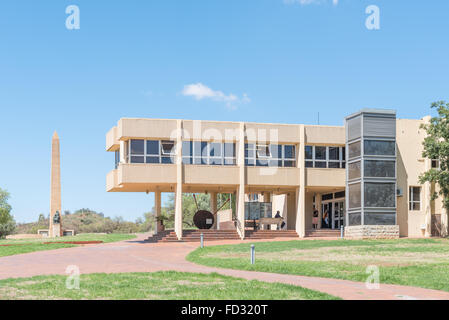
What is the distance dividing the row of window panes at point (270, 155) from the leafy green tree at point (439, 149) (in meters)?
8.11

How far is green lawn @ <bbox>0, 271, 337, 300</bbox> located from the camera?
12.3 m

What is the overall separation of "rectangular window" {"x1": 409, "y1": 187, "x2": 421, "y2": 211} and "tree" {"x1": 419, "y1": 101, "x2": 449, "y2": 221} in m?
1.49

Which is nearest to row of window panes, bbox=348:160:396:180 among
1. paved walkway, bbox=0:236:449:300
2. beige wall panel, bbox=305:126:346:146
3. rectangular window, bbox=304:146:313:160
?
beige wall panel, bbox=305:126:346:146

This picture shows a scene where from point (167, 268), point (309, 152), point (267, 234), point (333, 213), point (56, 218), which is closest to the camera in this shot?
point (167, 268)

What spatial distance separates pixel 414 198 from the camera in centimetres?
3938

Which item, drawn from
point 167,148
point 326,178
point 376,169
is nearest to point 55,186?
point 167,148

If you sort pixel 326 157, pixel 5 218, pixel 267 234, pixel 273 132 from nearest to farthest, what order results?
pixel 273 132 < pixel 267 234 < pixel 326 157 < pixel 5 218

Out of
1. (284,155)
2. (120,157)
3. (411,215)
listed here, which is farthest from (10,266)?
(411,215)

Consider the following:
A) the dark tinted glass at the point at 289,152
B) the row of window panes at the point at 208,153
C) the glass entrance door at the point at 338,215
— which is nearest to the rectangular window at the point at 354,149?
the dark tinted glass at the point at 289,152

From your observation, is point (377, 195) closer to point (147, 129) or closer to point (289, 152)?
point (289, 152)

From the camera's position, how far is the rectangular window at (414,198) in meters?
39.2

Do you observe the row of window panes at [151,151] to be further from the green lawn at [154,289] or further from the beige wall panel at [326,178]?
the green lawn at [154,289]

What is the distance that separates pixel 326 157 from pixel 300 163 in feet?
6.43
